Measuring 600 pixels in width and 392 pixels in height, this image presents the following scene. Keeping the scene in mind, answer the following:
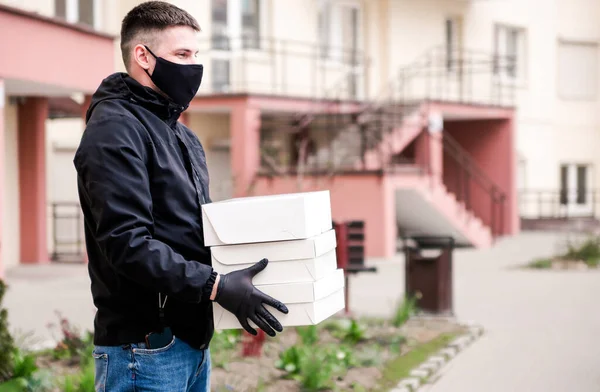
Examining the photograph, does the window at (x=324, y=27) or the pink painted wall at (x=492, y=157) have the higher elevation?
the window at (x=324, y=27)

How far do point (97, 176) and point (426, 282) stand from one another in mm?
8463

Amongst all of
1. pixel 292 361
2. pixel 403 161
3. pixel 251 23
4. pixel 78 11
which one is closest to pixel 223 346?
pixel 292 361

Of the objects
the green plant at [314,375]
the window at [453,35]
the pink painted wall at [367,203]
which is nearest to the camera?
the green plant at [314,375]

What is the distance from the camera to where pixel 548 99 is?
3288 centimetres

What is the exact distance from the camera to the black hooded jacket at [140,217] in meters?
3.06

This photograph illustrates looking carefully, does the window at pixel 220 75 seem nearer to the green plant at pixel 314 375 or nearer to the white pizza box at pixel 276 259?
the green plant at pixel 314 375

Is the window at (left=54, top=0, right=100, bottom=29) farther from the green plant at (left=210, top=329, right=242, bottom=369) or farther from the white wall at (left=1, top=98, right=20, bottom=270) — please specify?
the green plant at (left=210, top=329, right=242, bottom=369)

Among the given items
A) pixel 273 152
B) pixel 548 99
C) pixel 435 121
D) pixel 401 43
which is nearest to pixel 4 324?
pixel 273 152

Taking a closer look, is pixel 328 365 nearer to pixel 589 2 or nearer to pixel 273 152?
pixel 273 152

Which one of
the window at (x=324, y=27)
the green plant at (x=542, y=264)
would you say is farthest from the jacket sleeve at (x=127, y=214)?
the window at (x=324, y=27)

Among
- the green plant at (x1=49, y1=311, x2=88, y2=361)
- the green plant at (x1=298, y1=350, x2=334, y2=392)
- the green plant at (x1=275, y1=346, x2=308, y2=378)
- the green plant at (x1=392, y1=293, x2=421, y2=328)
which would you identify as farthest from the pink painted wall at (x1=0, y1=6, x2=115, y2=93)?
the green plant at (x1=298, y1=350, x2=334, y2=392)

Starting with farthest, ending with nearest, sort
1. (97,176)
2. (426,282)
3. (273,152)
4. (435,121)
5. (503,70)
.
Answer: (503,70) → (435,121) → (273,152) → (426,282) → (97,176)

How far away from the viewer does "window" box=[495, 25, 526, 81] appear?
3153 cm

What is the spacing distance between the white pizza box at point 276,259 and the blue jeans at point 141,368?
0.31m
